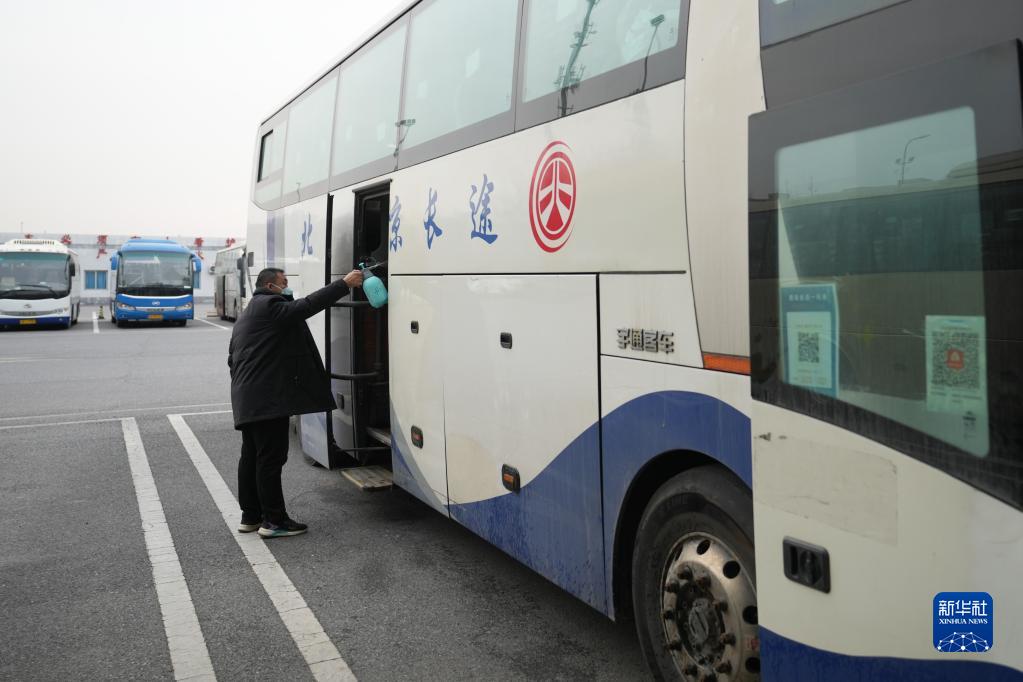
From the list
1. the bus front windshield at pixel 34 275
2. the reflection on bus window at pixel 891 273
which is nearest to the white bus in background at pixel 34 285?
the bus front windshield at pixel 34 275

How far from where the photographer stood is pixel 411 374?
515 centimetres

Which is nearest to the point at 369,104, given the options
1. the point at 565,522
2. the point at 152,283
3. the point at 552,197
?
the point at 552,197

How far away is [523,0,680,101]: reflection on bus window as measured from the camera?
9.68 feet

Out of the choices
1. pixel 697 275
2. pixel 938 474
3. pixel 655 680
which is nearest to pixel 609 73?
pixel 697 275

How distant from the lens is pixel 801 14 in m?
2.30

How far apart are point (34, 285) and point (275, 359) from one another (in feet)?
84.4

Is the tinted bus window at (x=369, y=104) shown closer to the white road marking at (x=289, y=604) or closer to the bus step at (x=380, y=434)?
the bus step at (x=380, y=434)

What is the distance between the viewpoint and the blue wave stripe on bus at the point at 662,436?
8.36 ft

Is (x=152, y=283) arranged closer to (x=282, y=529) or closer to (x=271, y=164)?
(x=271, y=164)

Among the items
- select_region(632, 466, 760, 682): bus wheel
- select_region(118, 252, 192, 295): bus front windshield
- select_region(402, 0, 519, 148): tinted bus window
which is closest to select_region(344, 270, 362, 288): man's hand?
select_region(402, 0, 519, 148): tinted bus window

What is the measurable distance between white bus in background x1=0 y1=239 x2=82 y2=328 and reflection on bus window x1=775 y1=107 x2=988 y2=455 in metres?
29.2

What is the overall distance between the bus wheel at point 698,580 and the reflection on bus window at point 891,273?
1.98 feet

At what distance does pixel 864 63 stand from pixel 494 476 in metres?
2.70

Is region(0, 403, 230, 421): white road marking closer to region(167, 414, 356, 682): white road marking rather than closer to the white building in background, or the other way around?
region(167, 414, 356, 682): white road marking
